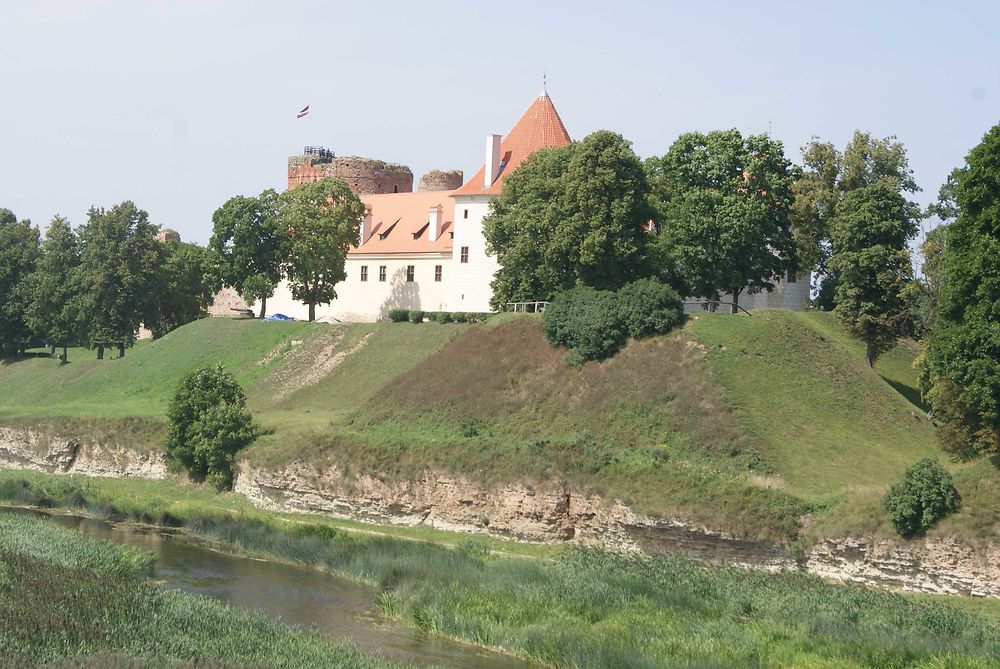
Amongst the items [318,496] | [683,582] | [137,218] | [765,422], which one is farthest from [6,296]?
[683,582]

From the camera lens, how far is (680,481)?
45375 millimetres

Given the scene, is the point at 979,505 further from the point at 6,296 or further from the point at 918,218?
the point at 6,296

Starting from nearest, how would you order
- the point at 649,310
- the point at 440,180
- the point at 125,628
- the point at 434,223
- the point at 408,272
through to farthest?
Result: the point at 125,628 < the point at 649,310 < the point at 408,272 < the point at 434,223 < the point at 440,180

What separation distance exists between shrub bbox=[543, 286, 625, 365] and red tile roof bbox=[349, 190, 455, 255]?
24.7 meters

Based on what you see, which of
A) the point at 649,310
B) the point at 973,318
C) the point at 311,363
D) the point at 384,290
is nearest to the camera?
the point at 973,318

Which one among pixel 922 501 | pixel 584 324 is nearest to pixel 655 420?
pixel 584 324

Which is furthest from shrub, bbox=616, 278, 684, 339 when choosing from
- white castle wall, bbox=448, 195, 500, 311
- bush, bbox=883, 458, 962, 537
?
white castle wall, bbox=448, 195, 500, 311

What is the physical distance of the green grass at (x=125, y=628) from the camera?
2528 cm

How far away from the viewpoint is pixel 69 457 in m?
64.1

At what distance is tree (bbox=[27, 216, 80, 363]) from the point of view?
8569 centimetres

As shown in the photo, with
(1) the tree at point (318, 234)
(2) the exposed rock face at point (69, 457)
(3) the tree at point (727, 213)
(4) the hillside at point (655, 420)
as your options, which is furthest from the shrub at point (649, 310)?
(1) the tree at point (318, 234)

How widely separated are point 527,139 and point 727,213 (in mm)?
18102

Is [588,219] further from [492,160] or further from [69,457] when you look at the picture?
[69,457]

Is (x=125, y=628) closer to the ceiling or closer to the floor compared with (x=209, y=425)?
closer to the floor
